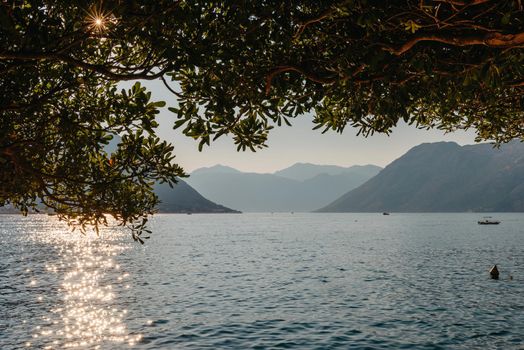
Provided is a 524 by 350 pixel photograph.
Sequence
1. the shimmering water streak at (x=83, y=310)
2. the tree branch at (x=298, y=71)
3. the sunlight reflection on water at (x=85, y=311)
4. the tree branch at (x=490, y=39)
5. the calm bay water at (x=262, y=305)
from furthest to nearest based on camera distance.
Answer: the sunlight reflection on water at (x=85, y=311) → the shimmering water streak at (x=83, y=310) → the calm bay water at (x=262, y=305) → the tree branch at (x=298, y=71) → the tree branch at (x=490, y=39)

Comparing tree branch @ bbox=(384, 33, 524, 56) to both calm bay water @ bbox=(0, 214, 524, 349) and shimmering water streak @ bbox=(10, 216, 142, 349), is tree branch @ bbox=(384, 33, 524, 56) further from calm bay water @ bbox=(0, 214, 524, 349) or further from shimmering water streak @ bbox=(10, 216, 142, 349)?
shimmering water streak @ bbox=(10, 216, 142, 349)

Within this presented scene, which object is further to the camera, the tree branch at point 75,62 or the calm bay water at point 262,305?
the calm bay water at point 262,305

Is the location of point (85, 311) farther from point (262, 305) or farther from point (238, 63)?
point (238, 63)

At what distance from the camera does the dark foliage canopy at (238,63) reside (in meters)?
7.58

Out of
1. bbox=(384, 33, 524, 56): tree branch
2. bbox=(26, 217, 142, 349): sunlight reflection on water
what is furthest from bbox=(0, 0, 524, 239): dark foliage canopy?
bbox=(26, 217, 142, 349): sunlight reflection on water

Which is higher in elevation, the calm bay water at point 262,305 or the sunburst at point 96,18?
the sunburst at point 96,18

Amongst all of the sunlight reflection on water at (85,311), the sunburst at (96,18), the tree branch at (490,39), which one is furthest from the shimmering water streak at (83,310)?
the tree branch at (490,39)

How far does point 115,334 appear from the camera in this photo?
27.3 metres

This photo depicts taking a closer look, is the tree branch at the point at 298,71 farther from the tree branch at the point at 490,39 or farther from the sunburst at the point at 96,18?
the sunburst at the point at 96,18

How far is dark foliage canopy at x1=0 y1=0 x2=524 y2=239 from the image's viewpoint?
758cm

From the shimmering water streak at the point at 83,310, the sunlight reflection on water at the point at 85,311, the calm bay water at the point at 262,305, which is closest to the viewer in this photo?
the calm bay water at the point at 262,305

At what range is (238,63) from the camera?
9.35m

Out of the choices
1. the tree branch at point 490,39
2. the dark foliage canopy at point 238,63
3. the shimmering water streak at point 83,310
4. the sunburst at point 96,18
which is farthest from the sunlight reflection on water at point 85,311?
the tree branch at point 490,39

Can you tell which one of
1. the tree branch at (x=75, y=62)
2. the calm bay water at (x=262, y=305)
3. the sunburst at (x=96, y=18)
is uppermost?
the sunburst at (x=96, y=18)
